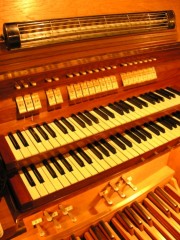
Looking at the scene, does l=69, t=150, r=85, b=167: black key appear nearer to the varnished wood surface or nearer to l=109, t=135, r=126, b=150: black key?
l=109, t=135, r=126, b=150: black key

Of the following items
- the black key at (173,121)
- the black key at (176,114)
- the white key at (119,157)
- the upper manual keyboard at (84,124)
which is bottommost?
the white key at (119,157)

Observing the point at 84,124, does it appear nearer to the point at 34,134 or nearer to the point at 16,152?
the point at 34,134

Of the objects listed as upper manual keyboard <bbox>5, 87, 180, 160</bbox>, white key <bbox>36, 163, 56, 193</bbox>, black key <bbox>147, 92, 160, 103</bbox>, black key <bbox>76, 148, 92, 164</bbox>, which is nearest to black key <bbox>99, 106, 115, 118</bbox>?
upper manual keyboard <bbox>5, 87, 180, 160</bbox>

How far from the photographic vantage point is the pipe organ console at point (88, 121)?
1.31 m

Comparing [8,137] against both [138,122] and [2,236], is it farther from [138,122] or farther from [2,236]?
[138,122]

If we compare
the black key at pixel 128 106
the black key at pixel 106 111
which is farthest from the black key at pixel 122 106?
the black key at pixel 106 111

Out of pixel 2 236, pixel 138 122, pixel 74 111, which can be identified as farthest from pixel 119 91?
pixel 2 236

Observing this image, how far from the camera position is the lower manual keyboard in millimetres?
1260

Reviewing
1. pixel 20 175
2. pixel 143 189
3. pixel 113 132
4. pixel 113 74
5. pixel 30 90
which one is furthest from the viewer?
pixel 143 189

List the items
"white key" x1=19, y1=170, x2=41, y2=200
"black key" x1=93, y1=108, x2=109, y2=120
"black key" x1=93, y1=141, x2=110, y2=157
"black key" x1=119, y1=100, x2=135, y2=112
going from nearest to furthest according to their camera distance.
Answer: "white key" x1=19, y1=170, x2=41, y2=200
"black key" x1=93, y1=141, x2=110, y2=157
"black key" x1=93, y1=108, x2=109, y2=120
"black key" x1=119, y1=100, x2=135, y2=112

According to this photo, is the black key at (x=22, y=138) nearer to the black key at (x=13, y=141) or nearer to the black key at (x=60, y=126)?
the black key at (x=13, y=141)

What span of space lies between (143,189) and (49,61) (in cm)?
131

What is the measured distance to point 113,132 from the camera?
1.64 m

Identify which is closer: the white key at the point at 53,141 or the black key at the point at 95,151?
the white key at the point at 53,141
